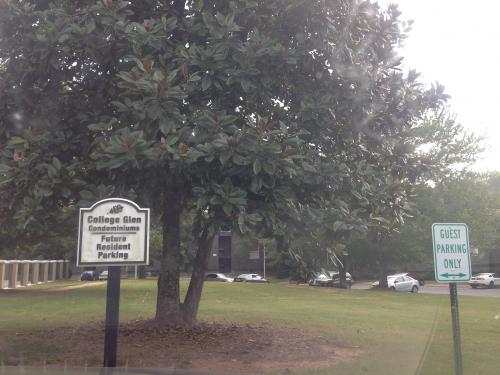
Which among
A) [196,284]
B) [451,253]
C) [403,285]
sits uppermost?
[451,253]

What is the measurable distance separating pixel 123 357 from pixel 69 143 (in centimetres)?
359

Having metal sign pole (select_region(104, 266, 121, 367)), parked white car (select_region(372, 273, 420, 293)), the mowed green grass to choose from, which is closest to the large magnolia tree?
metal sign pole (select_region(104, 266, 121, 367))

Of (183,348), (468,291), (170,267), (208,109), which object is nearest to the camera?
(208,109)

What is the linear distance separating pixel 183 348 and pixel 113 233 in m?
3.30

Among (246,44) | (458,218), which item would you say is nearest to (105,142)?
(246,44)

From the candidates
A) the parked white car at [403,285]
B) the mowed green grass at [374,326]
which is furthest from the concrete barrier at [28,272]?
the parked white car at [403,285]

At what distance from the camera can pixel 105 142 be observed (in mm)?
8219

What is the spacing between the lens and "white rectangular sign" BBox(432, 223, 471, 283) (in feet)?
22.0

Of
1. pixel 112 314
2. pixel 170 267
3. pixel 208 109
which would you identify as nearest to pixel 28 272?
pixel 170 267

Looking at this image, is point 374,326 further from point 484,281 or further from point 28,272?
point 484,281

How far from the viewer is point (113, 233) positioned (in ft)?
25.1

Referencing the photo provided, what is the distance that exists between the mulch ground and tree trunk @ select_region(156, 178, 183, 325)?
29 centimetres

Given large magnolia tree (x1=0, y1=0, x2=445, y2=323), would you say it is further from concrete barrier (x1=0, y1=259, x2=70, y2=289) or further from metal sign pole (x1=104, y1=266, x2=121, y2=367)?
concrete barrier (x1=0, y1=259, x2=70, y2=289)

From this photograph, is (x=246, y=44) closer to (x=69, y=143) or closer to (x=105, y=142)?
(x=105, y=142)
